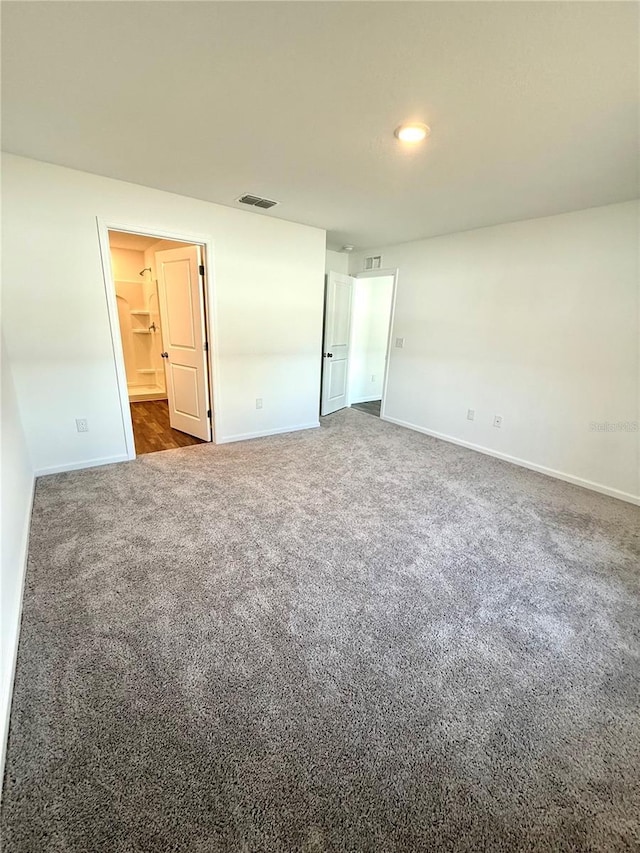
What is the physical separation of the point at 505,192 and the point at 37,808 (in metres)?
4.12

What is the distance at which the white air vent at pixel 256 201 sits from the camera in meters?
3.10

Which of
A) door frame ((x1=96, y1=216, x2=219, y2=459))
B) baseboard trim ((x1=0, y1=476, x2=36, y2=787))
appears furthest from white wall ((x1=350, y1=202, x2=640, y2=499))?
baseboard trim ((x1=0, y1=476, x2=36, y2=787))

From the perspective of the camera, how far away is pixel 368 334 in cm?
598

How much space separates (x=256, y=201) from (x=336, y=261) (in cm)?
217

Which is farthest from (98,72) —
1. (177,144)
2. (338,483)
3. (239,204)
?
(338,483)

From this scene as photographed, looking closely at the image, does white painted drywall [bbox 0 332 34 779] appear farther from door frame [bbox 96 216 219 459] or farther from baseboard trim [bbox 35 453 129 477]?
door frame [bbox 96 216 219 459]

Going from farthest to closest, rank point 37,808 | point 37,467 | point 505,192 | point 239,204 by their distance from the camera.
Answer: point 239,204, point 37,467, point 505,192, point 37,808

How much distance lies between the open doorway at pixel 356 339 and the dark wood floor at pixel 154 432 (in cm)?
210

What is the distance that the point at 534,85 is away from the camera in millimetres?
1522

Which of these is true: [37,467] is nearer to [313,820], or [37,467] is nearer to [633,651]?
[313,820]

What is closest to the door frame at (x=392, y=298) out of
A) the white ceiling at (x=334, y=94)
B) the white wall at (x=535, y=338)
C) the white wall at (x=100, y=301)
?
the white wall at (x=535, y=338)

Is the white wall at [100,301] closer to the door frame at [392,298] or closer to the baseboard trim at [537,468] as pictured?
the door frame at [392,298]

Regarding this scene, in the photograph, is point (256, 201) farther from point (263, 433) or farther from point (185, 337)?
point (263, 433)

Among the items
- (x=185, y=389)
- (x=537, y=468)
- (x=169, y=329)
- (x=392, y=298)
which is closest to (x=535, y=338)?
(x=537, y=468)
